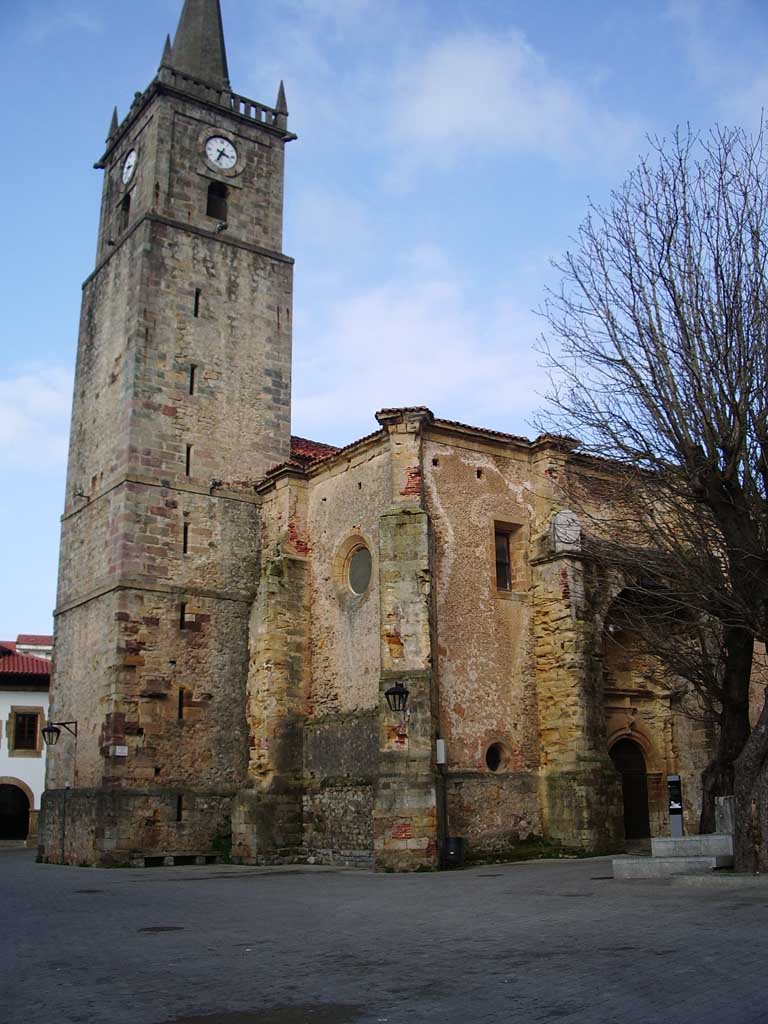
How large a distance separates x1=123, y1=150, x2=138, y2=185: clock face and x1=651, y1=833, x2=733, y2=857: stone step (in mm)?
21303

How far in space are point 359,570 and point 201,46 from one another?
664 inches

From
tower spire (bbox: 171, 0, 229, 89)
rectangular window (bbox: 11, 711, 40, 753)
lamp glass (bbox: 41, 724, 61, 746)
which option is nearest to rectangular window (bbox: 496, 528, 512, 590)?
lamp glass (bbox: 41, 724, 61, 746)

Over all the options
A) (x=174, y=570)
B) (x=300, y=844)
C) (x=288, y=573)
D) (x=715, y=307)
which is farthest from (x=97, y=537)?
(x=715, y=307)

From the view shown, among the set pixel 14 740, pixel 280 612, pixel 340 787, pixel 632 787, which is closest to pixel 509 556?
pixel 280 612

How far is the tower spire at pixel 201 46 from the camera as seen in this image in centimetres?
2792

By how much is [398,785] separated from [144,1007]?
11.3 m

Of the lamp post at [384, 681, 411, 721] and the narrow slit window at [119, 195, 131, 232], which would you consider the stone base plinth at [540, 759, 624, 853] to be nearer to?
the lamp post at [384, 681, 411, 721]

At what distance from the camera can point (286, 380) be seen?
25625 millimetres

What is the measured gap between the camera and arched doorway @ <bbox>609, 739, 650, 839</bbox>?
2128cm

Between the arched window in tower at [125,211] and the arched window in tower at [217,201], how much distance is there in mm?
2183

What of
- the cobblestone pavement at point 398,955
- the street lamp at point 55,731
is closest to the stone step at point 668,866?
the cobblestone pavement at point 398,955

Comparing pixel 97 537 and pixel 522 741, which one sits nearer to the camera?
pixel 522 741

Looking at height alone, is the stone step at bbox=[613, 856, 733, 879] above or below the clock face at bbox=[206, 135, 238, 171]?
below

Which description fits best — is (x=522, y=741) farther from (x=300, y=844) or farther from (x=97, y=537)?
(x=97, y=537)
